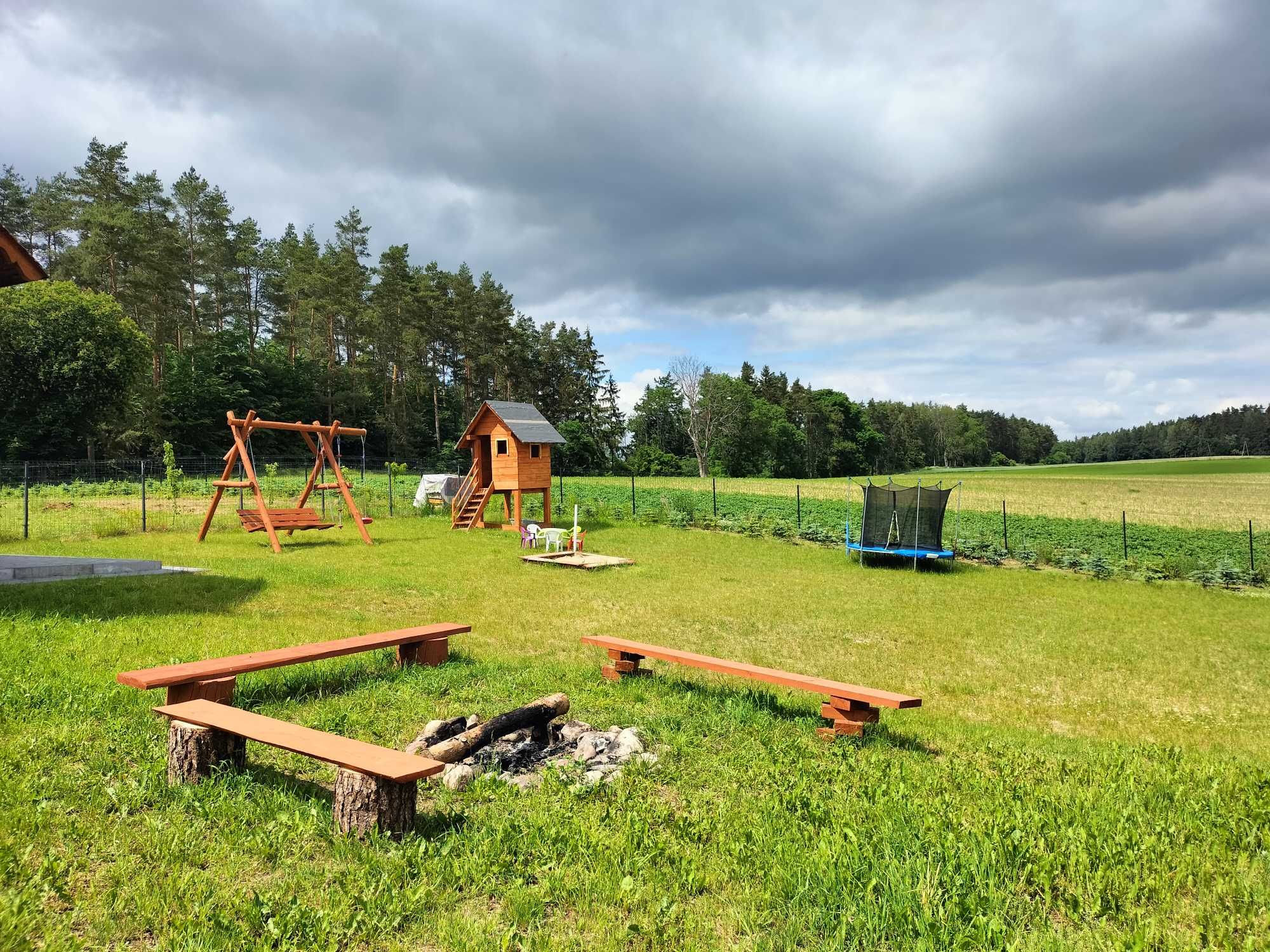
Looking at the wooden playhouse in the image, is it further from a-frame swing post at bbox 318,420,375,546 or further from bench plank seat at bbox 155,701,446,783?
bench plank seat at bbox 155,701,446,783

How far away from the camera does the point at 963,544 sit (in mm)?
16812

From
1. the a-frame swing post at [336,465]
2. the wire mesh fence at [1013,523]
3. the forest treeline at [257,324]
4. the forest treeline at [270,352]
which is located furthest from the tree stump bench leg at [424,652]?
the forest treeline at [257,324]

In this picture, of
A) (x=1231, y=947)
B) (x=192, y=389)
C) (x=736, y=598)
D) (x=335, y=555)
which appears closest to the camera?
(x=1231, y=947)

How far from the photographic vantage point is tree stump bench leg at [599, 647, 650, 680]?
6.01 metres

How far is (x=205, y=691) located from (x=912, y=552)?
1413cm

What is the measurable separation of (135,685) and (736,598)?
8.25 metres

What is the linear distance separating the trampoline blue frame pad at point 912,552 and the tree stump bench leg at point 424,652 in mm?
11705

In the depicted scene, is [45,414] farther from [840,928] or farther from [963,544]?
[840,928]

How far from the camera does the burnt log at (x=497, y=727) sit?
3953 millimetres

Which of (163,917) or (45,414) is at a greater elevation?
(45,414)

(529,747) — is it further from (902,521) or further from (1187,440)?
(1187,440)

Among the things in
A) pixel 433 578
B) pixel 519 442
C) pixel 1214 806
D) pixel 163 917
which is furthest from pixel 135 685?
pixel 519 442

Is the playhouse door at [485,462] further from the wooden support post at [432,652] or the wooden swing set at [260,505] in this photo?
the wooden support post at [432,652]

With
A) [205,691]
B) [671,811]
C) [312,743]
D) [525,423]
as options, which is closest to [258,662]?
[205,691]
